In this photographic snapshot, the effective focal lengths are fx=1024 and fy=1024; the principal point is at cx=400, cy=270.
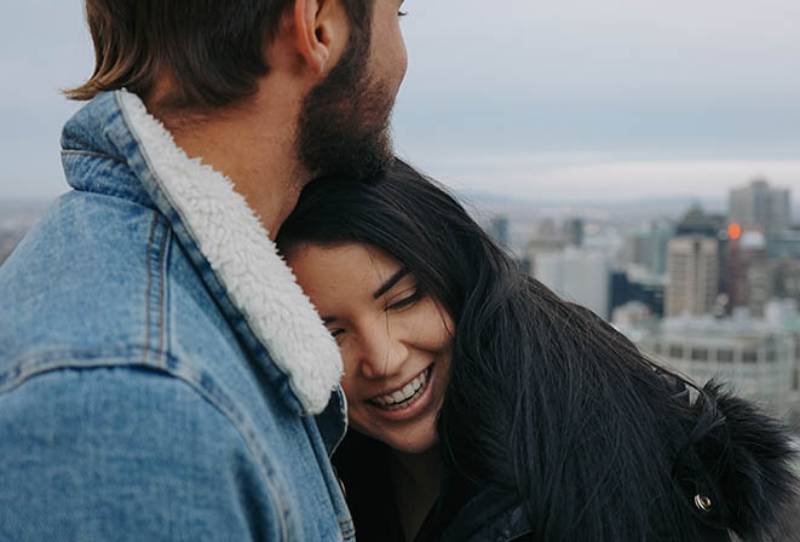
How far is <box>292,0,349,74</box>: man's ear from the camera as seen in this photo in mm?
953

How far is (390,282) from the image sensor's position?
1.58 metres

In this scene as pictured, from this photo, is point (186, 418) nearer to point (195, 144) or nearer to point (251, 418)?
point (251, 418)

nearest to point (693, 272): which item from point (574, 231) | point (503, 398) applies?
point (574, 231)

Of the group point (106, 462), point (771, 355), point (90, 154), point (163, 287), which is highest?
point (90, 154)

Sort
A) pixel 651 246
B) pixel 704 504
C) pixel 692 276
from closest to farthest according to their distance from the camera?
pixel 704 504
pixel 692 276
pixel 651 246

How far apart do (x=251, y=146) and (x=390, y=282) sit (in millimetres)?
629

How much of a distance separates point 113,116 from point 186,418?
0.31m

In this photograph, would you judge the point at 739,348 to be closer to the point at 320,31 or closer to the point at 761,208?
the point at 761,208

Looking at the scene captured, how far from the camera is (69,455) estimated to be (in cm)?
72

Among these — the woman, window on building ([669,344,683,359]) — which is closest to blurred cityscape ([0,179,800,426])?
window on building ([669,344,683,359])

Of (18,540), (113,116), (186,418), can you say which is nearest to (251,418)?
(186,418)

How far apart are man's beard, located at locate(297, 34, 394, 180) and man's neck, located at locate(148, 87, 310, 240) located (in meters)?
0.02

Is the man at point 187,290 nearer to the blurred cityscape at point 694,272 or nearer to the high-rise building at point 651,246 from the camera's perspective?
the blurred cityscape at point 694,272

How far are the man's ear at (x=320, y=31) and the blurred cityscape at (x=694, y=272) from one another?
33264 millimetres
